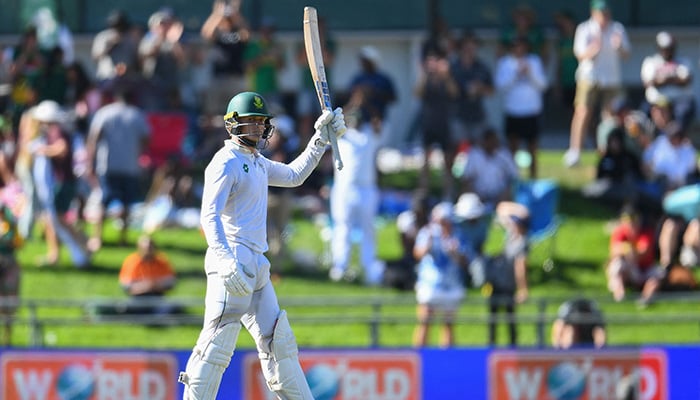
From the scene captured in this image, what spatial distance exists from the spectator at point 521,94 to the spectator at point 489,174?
1.21 metres

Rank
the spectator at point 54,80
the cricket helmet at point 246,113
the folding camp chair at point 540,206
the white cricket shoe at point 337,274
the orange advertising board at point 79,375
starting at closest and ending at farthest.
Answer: the cricket helmet at point 246,113 → the orange advertising board at point 79,375 → the white cricket shoe at point 337,274 → the folding camp chair at point 540,206 → the spectator at point 54,80

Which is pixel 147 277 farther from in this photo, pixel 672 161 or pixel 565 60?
pixel 565 60

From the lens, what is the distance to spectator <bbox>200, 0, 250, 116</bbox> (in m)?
20.1

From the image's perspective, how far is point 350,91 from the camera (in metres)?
19.5

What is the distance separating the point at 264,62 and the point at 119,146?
8.02ft

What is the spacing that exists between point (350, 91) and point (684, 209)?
4.47 meters

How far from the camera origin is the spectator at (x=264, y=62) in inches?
794

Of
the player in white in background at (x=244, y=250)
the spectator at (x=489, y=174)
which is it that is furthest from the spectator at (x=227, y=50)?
the player in white in background at (x=244, y=250)

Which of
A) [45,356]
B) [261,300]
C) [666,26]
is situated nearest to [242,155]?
[261,300]

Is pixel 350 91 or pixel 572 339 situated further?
pixel 350 91

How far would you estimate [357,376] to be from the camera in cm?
1409

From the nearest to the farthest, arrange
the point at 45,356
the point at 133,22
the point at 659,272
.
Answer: the point at 45,356 < the point at 659,272 < the point at 133,22

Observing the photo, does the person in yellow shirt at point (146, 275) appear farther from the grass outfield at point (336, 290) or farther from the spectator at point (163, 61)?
the spectator at point (163, 61)

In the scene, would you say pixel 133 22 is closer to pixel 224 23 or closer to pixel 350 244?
pixel 224 23
